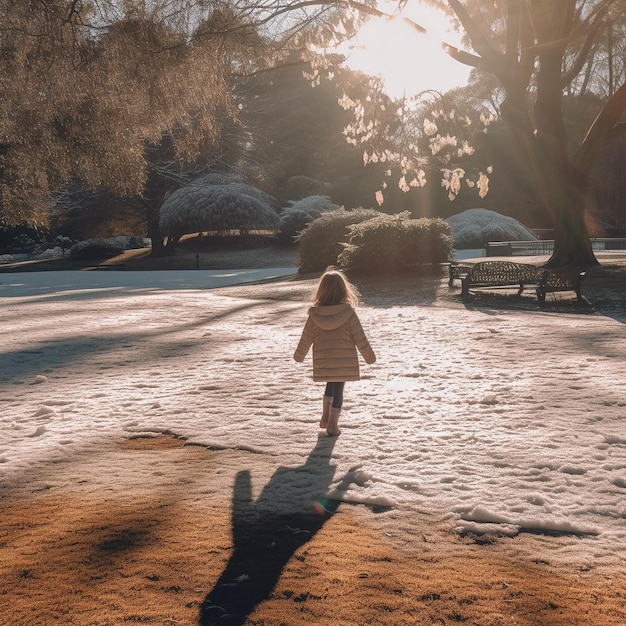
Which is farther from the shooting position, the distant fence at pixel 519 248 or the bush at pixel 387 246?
the distant fence at pixel 519 248

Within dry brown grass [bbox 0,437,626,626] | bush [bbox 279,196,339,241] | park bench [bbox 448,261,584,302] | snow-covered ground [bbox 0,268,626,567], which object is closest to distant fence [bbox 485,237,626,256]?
park bench [bbox 448,261,584,302]

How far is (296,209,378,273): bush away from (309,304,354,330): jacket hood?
16972 millimetres

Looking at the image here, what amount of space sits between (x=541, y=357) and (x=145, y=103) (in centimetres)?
906

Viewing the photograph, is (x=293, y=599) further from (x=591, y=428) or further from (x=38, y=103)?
(x=38, y=103)

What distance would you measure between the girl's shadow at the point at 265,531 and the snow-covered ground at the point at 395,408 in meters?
0.06

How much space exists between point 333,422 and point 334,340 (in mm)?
654

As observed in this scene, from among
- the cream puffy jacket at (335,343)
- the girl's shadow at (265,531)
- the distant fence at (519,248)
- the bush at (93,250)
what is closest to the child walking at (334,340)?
the cream puffy jacket at (335,343)

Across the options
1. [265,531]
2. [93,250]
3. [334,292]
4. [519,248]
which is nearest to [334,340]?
[334,292]

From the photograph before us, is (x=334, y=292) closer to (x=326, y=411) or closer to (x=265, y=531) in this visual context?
(x=326, y=411)

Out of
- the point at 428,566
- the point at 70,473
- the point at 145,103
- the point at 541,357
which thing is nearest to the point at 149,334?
the point at 145,103

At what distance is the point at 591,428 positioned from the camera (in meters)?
6.05

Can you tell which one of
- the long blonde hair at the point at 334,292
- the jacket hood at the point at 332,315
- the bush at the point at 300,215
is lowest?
the jacket hood at the point at 332,315

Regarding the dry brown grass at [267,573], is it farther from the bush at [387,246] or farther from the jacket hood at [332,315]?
the bush at [387,246]

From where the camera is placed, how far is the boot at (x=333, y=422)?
6.09m
